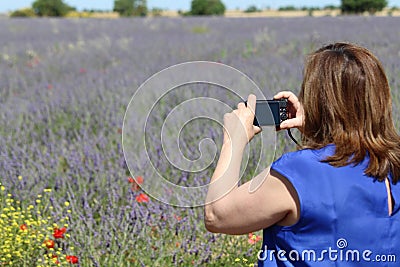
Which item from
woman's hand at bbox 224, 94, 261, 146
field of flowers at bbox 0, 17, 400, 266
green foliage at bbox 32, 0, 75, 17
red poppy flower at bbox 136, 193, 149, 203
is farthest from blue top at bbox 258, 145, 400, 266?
green foliage at bbox 32, 0, 75, 17

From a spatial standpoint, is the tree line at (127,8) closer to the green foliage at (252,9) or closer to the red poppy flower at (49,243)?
the green foliage at (252,9)

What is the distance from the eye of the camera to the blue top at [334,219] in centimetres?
132

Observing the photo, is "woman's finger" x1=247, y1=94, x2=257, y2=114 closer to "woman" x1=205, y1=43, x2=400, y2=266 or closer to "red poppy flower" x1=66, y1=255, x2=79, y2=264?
"woman" x1=205, y1=43, x2=400, y2=266

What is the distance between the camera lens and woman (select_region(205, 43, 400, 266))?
1.33 m

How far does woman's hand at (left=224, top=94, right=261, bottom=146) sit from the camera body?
4cm

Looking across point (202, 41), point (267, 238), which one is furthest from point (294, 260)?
point (202, 41)

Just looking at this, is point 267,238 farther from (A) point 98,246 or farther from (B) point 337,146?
(A) point 98,246

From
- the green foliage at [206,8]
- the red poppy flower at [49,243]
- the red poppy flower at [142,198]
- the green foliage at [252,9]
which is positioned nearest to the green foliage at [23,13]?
the green foliage at [206,8]

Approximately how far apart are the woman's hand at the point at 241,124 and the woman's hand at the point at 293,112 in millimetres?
95

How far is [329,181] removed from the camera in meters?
1.33

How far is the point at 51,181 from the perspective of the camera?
332cm

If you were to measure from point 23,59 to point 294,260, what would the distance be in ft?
28.5

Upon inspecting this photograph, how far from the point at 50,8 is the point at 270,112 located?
5738cm

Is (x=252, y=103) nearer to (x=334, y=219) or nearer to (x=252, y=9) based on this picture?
(x=334, y=219)
